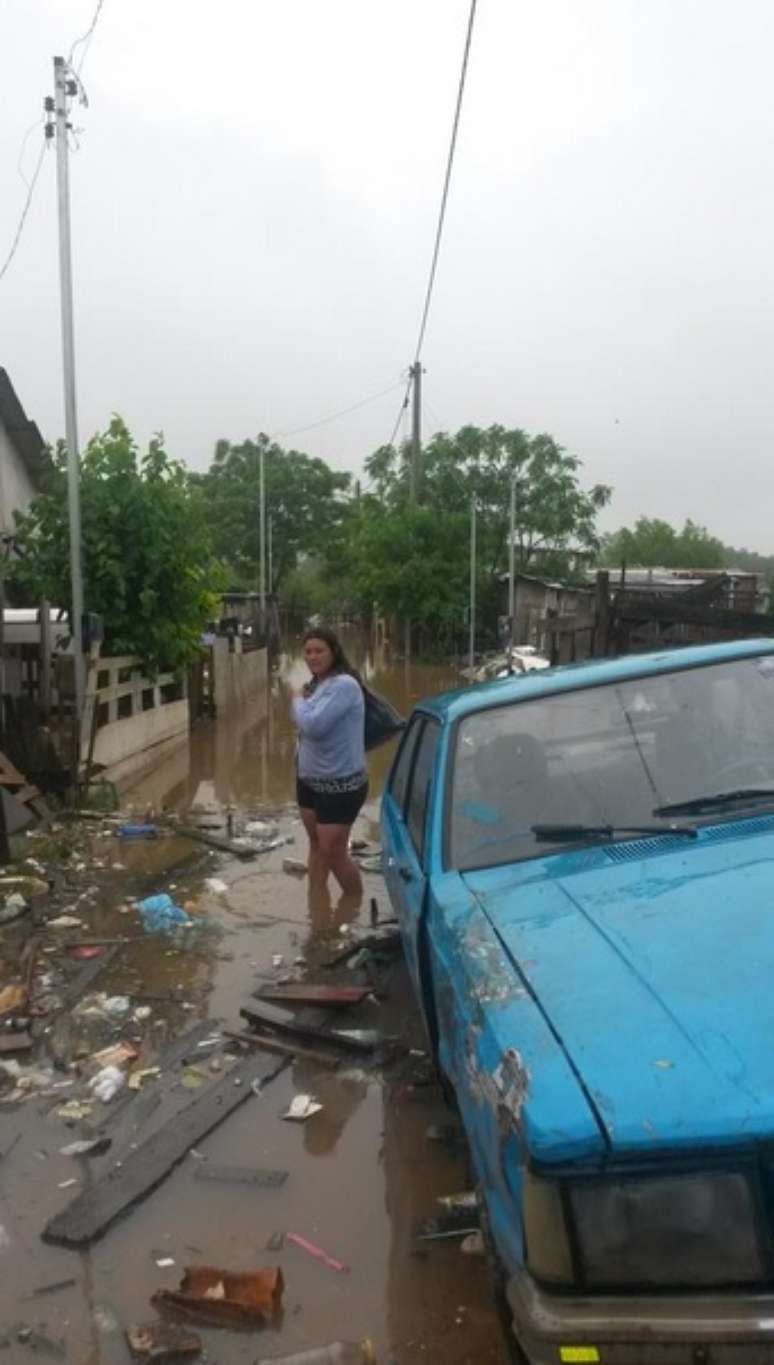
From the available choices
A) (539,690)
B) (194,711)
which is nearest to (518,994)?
(539,690)

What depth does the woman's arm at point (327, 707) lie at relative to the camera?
6480mm

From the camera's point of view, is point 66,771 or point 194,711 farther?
point 194,711

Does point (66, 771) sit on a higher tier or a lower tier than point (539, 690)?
lower

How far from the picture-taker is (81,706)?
1098 cm

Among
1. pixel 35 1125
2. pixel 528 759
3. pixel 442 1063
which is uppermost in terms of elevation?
pixel 528 759

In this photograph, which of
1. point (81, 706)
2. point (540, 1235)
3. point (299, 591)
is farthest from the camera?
point (299, 591)

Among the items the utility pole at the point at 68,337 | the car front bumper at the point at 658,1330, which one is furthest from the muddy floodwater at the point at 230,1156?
the utility pole at the point at 68,337

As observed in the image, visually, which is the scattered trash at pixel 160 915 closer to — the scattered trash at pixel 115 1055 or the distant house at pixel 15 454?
the scattered trash at pixel 115 1055

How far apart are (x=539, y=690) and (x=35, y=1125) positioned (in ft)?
7.98

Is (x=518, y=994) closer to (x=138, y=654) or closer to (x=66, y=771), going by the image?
(x=66, y=771)

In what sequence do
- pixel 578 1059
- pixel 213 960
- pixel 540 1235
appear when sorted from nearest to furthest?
1. pixel 540 1235
2. pixel 578 1059
3. pixel 213 960

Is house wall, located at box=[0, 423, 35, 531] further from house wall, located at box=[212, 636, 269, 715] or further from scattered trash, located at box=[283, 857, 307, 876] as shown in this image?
scattered trash, located at box=[283, 857, 307, 876]

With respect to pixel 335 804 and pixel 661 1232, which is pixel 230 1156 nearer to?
pixel 661 1232

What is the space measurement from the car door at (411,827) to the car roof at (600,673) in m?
0.19
